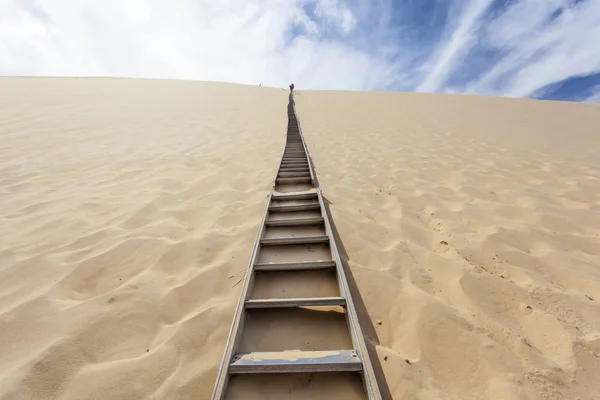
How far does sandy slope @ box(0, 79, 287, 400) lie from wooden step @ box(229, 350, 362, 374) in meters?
0.22

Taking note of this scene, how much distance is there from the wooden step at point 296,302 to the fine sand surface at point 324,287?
19 centimetres

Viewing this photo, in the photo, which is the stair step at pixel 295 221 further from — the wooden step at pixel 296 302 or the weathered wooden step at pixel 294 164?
the weathered wooden step at pixel 294 164

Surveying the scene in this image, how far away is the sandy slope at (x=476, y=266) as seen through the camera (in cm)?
156

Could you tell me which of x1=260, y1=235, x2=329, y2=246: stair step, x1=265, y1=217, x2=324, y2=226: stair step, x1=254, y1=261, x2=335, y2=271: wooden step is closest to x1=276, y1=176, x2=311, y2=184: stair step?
x1=265, y1=217, x2=324, y2=226: stair step

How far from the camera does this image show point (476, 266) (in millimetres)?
2434

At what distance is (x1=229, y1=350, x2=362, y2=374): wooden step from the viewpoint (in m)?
1.45

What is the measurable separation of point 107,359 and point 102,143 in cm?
680

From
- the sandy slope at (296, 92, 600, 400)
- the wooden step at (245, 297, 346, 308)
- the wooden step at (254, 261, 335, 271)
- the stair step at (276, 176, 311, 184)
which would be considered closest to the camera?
the sandy slope at (296, 92, 600, 400)

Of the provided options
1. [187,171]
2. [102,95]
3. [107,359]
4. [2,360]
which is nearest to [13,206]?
[187,171]

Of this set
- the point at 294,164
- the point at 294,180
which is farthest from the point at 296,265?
the point at 294,164

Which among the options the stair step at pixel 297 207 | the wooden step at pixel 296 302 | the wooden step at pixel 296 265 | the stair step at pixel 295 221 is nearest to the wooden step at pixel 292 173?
the stair step at pixel 297 207

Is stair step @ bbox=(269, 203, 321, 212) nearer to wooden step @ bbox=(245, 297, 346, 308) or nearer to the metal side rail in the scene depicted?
the metal side rail

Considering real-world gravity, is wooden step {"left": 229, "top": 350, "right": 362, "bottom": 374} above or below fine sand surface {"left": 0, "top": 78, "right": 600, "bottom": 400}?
above

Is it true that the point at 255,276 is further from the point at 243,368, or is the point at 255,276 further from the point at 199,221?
the point at 199,221
